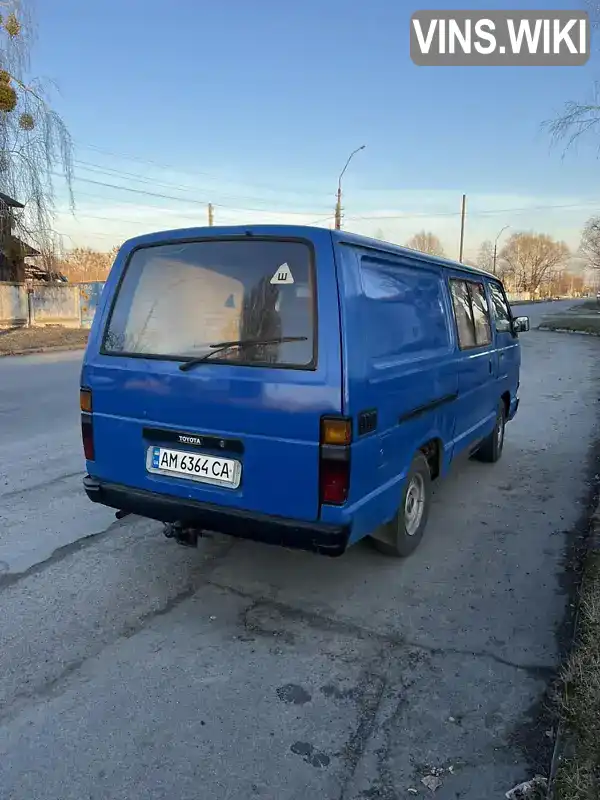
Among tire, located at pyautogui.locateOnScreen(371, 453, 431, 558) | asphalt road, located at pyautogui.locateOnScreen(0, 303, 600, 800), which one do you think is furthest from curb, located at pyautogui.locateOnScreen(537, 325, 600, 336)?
tire, located at pyautogui.locateOnScreen(371, 453, 431, 558)

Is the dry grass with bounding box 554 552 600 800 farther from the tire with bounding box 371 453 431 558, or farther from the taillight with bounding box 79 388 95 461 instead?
the taillight with bounding box 79 388 95 461

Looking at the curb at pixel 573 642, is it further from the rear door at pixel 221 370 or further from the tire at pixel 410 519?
the rear door at pixel 221 370

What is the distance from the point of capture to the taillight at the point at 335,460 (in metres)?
2.84

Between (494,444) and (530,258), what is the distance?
441ft

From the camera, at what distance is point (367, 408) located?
2.99 m

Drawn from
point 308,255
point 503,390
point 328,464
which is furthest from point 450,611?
point 503,390

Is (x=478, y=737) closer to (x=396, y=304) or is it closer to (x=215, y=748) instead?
(x=215, y=748)

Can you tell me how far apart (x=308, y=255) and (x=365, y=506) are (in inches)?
51.8

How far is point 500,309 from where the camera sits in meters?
6.26

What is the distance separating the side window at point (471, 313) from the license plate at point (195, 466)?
2.29m

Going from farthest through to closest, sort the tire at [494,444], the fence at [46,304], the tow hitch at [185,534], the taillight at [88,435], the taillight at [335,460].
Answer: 1. the fence at [46,304]
2. the tire at [494,444]
3. the taillight at [88,435]
4. the tow hitch at [185,534]
5. the taillight at [335,460]

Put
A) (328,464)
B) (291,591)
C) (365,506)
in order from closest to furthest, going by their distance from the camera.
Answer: (328,464) < (365,506) < (291,591)

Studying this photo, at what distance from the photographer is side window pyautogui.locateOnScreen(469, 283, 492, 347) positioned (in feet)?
17.1

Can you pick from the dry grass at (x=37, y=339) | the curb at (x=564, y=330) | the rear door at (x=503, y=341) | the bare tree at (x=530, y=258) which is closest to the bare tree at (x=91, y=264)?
the dry grass at (x=37, y=339)
